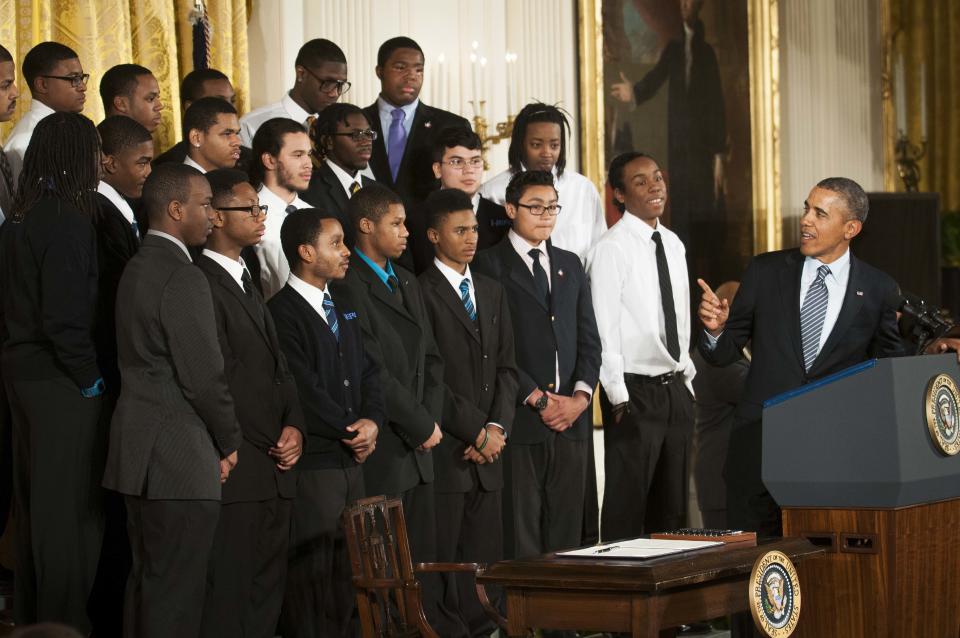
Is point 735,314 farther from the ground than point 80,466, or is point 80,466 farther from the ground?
point 735,314

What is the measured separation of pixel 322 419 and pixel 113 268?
861 mm

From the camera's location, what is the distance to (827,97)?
446 inches

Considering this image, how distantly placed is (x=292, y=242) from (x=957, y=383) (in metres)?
2.27

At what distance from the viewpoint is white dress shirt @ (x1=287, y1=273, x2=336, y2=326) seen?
4.80 m

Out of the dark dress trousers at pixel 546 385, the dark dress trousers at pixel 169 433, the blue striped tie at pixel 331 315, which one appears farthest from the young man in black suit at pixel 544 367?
the dark dress trousers at pixel 169 433

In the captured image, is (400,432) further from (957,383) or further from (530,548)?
(957,383)

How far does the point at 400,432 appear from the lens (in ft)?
16.6

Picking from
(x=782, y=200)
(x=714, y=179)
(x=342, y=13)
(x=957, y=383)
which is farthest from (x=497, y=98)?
(x=957, y=383)

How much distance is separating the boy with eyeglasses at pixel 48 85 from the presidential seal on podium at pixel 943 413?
317 cm

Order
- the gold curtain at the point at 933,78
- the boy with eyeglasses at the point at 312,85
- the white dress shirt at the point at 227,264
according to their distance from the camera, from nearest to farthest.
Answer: the white dress shirt at the point at 227,264, the boy with eyeglasses at the point at 312,85, the gold curtain at the point at 933,78

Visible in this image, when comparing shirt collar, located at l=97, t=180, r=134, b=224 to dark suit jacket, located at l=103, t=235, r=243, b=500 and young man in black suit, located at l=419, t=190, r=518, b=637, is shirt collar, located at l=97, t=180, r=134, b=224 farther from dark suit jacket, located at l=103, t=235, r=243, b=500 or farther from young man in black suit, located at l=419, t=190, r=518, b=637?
young man in black suit, located at l=419, t=190, r=518, b=637

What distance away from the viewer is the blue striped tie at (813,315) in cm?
511

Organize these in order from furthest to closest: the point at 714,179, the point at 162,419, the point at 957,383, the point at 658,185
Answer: the point at 714,179, the point at 658,185, the point at 957,383, the point at 162,419

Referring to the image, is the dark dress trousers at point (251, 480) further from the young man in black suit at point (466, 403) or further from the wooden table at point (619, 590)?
the wooden table at point (619, 590)
